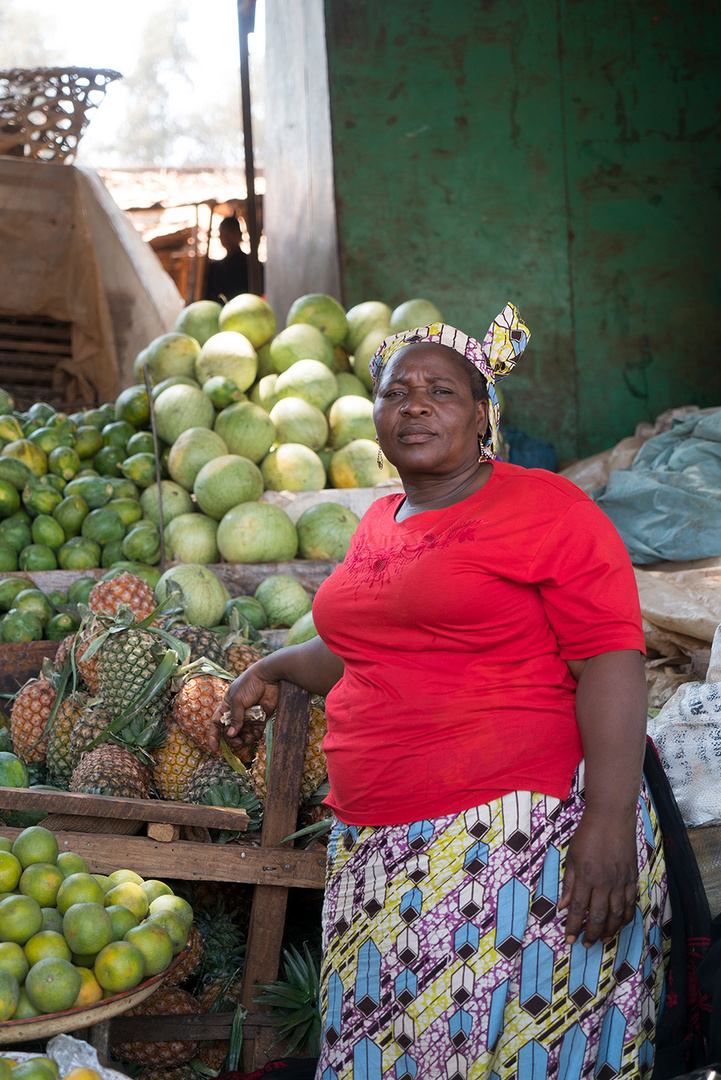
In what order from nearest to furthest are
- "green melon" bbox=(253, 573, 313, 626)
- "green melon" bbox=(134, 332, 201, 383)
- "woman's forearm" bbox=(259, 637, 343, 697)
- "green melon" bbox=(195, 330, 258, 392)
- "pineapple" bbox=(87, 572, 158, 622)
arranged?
"woman's forearm" bbox=(259, 637, 343, 697)
"pineapple" bbox=(87, 572, 158, 622)
"green melon" bbox=(253, 573, 313, 626)
"green melon" bbox=(195, 330, 258, 392)
"green melon" bbox=(134, 332, 201, 383)

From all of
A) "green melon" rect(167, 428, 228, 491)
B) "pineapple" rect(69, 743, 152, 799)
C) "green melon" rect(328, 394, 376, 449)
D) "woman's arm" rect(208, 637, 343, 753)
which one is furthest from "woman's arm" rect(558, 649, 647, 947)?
"green melon" rect(328, 394, 376, 449)

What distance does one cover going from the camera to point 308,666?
214 centimetres

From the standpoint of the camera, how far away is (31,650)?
3.09m

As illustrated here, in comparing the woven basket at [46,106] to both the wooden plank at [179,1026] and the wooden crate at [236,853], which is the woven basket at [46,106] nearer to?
the wooden crate at [236,853]

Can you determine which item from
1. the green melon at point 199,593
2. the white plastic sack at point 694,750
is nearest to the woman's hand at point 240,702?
the green melon at point 199,593

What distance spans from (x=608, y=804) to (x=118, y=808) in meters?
1.26

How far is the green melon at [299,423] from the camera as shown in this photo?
420cm

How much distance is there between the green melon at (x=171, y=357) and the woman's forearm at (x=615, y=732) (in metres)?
3.48

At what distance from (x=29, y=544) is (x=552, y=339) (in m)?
3.44

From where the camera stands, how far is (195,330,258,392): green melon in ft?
14.6

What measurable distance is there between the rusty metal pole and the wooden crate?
4945 mm

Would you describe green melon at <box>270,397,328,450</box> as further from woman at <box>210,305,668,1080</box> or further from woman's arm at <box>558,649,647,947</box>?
woman's arm at <box>558,649,647,947</box>

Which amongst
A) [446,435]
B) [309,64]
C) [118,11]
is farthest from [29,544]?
[118,11]

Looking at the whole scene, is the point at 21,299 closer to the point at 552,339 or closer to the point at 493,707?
the point at 552,339
